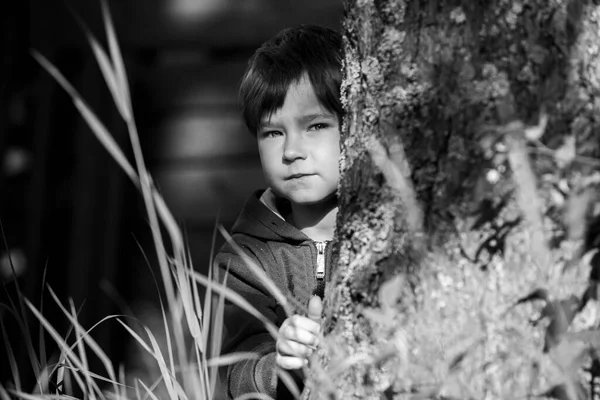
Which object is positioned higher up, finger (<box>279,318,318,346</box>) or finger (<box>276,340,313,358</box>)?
finger (<box>279,318,318,346</box>)

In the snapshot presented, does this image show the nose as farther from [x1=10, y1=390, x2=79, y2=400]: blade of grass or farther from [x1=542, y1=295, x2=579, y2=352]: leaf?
[x1=542, y1=295, x2=579, y2=352]: leaf

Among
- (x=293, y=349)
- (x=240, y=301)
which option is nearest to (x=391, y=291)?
(x=240, y=301)

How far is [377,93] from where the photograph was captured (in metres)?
1.21

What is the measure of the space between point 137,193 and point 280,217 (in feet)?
7.97

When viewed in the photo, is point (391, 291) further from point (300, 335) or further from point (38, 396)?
point (38, 396)

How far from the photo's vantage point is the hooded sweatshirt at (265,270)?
193 cm

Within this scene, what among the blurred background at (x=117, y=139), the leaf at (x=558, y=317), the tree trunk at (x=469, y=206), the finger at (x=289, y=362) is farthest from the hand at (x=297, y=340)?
the blurred background at (x=117, y=139)

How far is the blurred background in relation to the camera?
4.23 meters

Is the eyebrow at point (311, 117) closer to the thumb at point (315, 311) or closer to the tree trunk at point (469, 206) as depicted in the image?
the thumb at point (315, 311)

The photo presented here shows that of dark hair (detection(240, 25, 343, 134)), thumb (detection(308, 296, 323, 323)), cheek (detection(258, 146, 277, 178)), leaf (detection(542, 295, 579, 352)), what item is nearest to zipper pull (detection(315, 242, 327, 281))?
cheek (detection(258, 146, 277, 178))

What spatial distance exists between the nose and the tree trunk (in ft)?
2.39

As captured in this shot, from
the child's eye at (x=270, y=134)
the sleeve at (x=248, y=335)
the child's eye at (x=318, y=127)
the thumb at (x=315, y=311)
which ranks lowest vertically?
the sleeve at (x=248, y=335)

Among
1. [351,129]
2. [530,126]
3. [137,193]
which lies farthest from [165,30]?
[530,126]

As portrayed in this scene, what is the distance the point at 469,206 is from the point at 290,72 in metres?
1.13
